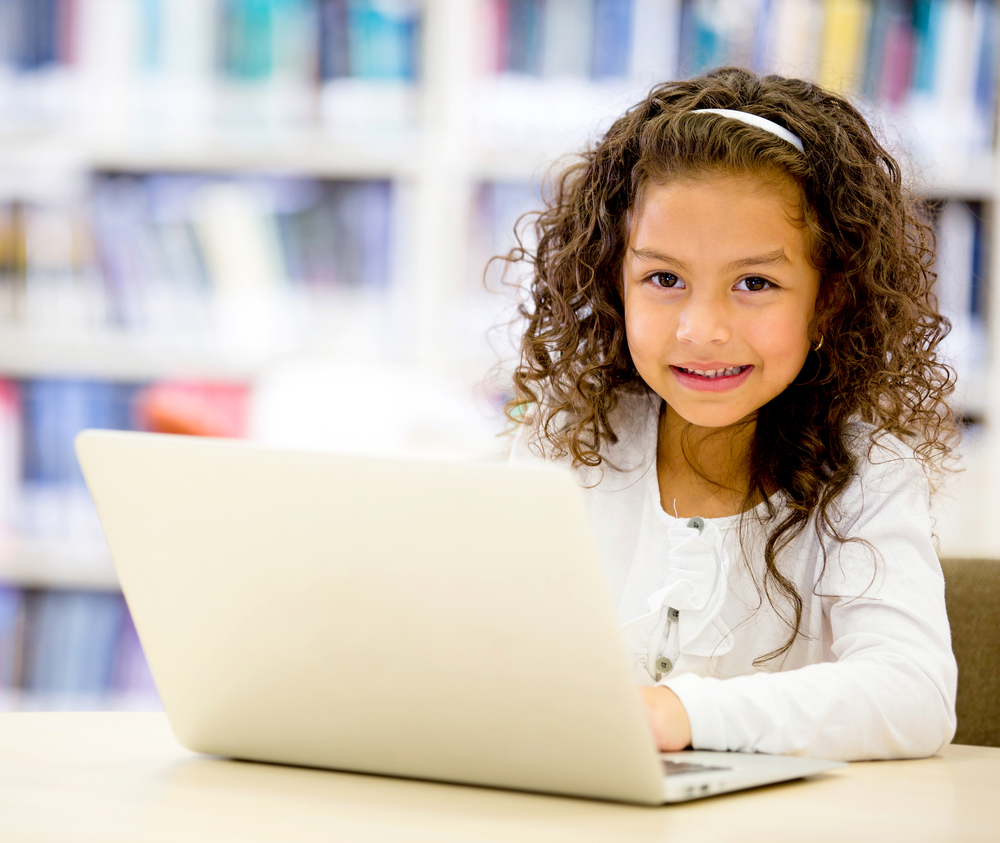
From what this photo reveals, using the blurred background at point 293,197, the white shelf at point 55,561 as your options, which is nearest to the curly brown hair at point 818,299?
the blurred background at point 293,197

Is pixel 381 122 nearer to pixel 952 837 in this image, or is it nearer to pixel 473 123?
pixel 473 123

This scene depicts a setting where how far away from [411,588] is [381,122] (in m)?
1.77

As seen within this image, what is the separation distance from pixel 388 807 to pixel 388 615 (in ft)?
0.32

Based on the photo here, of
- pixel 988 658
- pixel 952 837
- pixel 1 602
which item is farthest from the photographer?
pixel 1 602

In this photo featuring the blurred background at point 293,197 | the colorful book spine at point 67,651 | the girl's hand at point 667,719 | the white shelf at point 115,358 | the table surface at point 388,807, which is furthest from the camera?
the colorful book spine at point 67,651

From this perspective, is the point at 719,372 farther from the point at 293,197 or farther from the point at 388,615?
the point at 293,197

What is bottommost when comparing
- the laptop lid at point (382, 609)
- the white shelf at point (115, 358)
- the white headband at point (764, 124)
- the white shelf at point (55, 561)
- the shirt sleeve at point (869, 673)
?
the white shelf at point (55, 561)

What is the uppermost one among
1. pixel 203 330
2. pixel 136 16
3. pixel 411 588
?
pixel 136 16

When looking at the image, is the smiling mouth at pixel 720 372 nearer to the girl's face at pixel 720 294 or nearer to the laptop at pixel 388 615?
the girl's face at pixel 720 294

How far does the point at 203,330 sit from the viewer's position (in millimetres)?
2303

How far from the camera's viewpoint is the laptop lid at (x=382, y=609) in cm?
58

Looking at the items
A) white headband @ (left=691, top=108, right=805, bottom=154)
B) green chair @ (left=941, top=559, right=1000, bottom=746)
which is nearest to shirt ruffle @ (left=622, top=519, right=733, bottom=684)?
green chair @ (left=941, top=559, right=1000, bottom=746)

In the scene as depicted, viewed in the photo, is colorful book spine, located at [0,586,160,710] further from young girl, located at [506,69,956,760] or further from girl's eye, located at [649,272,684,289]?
girl's eye, located at [649,272,684,289]

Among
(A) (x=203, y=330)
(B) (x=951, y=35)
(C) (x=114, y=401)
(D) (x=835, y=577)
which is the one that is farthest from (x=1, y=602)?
(B) (x=951, y=35)
